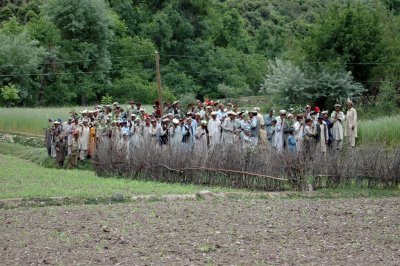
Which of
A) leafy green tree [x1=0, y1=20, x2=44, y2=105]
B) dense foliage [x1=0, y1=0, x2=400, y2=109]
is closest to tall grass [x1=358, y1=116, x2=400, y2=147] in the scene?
dense foliage [x1=0, y1=0, x2=400, y2=109]

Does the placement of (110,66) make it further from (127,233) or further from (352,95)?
(127,233)

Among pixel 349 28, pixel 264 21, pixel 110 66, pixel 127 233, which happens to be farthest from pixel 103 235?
pixel 264 21

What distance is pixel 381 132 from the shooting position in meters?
26.7

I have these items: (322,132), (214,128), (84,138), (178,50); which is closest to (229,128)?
(214,128)

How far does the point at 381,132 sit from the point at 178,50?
37.2 meters

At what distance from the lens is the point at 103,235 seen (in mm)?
12438

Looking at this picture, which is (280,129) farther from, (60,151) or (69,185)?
(60,151)

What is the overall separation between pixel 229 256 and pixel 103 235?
7.99ft

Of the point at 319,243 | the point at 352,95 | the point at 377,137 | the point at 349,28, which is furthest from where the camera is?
the point at 349,28

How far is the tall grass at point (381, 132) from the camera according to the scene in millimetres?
26016

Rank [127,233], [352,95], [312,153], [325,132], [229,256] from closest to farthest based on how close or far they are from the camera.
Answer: [229,256]
[127,233]
[312,153]
[325,132]
[352,95]

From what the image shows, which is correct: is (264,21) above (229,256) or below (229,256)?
above

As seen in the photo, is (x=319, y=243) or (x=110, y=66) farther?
(x=110, y=66)

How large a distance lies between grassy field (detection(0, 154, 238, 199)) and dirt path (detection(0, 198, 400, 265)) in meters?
1.46
